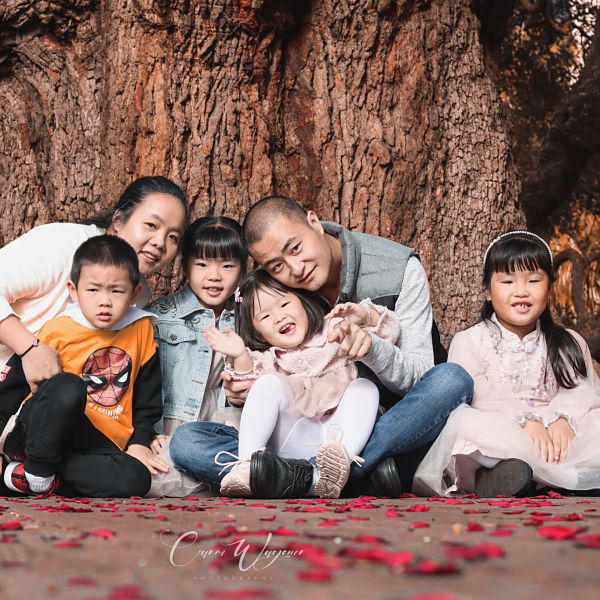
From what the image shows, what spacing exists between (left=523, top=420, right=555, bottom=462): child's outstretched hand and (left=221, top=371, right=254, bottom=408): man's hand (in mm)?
1272

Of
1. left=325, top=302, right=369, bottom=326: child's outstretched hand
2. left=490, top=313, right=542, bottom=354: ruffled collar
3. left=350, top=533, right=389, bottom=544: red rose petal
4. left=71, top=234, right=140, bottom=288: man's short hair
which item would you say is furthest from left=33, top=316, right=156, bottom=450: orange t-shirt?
left=350, top=533, right=389, bottom=544: red rose petal

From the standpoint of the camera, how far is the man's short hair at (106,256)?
3.29m

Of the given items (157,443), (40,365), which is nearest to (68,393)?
(40,365)

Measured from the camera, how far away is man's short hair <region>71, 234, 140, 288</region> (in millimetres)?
3285

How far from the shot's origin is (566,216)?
10477 millimetres

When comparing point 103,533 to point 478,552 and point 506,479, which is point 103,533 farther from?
point 506,479

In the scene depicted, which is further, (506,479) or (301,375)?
(301,375)

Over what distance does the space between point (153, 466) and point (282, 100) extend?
2.70 metres

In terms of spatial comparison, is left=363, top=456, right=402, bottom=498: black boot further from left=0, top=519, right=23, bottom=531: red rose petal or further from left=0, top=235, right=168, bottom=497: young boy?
left=0, top=519, right=23, bottom=531: red rose petal

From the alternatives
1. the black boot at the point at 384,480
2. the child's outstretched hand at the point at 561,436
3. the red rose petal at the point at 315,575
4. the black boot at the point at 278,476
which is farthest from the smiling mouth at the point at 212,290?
the red rose petal at the point at 315,575

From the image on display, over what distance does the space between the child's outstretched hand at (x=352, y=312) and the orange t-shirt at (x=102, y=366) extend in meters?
1.02

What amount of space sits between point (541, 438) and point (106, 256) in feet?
7.01

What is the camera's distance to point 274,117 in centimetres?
471

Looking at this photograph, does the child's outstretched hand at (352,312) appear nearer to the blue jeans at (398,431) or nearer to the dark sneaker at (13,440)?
the blue jeans at (398,431)
